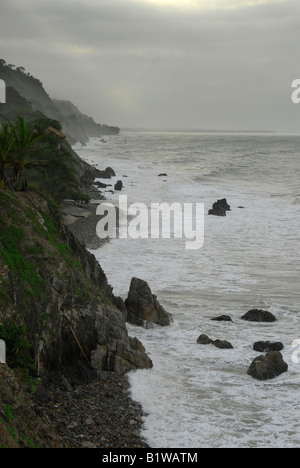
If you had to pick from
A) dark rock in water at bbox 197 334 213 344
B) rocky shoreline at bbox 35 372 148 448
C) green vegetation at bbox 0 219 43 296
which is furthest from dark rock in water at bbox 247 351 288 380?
green vegetation at bbox 0 219 43 296

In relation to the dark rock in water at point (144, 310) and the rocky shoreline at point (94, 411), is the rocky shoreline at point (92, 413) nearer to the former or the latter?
the rocky shoreline at point (94, 411)

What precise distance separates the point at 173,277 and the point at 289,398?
37.9 ft

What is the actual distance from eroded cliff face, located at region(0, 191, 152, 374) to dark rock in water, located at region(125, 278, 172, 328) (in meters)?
2.68

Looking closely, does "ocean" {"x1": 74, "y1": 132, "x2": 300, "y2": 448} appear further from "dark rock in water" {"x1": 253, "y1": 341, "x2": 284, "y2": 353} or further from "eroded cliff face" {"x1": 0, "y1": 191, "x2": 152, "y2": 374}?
"eroded cliff face" {"x1": 0, "y1": 191, "x2": 152, "y2": 374}

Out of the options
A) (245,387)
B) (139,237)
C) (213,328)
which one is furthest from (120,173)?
(245,387)

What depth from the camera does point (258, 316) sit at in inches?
728

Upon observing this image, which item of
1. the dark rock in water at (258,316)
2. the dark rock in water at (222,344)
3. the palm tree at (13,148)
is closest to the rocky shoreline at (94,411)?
the dark rock in water at (222,344)

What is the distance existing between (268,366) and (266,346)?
1703mm

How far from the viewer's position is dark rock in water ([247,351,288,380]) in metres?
14.0

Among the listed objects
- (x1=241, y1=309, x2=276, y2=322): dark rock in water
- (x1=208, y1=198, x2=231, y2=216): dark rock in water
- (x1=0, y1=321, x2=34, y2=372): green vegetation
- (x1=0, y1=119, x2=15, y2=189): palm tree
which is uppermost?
(x1=0, y1=119, x2=15, y2=189): palm tree

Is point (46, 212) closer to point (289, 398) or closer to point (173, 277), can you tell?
point (289, 398)
